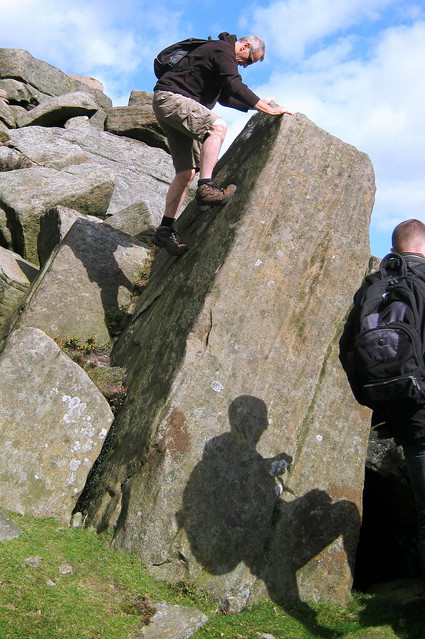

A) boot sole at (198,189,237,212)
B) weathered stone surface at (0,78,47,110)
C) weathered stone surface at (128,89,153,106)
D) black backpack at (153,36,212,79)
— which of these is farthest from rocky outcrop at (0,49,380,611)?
weathered stone surface at (0,78,47,110)

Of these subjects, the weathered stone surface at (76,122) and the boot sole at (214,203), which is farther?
the weathered stone surface at (76,122)

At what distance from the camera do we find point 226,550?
21.3ft

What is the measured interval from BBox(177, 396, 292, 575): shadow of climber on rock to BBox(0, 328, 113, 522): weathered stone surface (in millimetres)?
1423

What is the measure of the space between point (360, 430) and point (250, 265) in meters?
2.28

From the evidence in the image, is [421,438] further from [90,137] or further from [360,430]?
[90,137]

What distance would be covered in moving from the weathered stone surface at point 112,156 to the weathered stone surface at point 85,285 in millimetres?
4867

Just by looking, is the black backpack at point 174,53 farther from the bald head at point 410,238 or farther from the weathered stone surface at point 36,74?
the weathered stone surface at point 36,74

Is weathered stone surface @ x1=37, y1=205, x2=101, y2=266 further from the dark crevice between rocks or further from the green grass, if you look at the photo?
the dark crevice between rocks

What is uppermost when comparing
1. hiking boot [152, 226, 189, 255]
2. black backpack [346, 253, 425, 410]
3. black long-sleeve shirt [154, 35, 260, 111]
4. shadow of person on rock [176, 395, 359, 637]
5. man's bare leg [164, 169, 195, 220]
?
black long-sleeve shirt [154, 35, 260, 111]

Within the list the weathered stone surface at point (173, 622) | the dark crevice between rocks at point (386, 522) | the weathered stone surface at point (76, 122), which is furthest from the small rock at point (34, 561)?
the weathered stone surface at point (76, 122)

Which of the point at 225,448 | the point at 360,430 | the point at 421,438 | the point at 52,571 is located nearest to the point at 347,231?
the point at 360,430

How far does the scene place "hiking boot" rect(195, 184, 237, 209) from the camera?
8.80 m

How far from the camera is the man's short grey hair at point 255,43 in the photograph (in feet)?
29.8

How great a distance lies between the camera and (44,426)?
7363 millimetres
